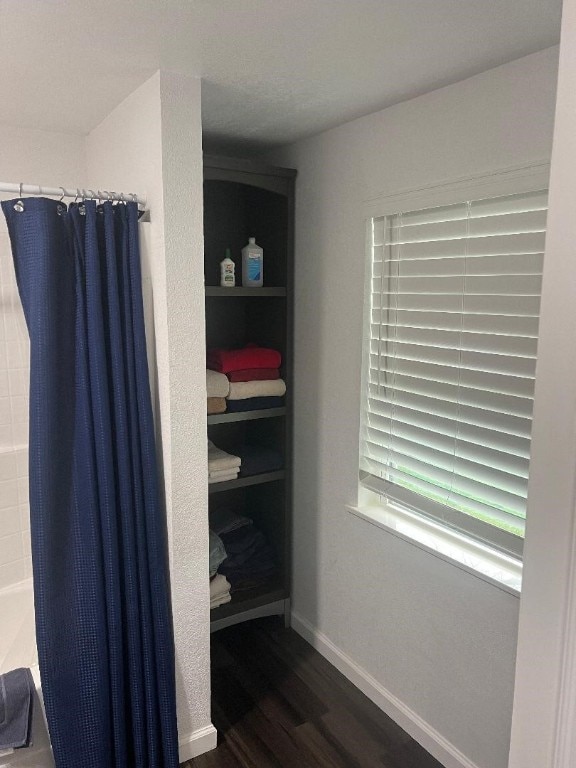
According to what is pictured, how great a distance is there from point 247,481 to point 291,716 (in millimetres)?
931

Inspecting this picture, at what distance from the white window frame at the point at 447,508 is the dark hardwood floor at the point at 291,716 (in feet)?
2.49

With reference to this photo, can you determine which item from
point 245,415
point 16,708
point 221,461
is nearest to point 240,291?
point 245,415

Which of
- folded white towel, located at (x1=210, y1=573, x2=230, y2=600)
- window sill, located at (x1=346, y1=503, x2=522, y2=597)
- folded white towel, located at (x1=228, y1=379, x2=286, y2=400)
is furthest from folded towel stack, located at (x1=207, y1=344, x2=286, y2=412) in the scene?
folded white towel, located at (x1=210, y1=573, x2=230, y2=600)

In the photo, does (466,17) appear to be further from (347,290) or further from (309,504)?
(309,504)

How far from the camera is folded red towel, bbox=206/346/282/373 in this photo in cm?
242

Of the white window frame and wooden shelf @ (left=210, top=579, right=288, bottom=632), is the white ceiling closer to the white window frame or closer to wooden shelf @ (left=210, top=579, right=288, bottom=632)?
the white window frame

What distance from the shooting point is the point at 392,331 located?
217 cm

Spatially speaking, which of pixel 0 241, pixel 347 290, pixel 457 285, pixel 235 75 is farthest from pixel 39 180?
pixel 457 285

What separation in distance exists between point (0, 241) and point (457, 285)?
5.00 feet

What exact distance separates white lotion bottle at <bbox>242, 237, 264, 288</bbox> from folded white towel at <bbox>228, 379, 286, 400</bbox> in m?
0.42

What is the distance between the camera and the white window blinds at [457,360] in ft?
5.61

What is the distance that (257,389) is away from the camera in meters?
2.46

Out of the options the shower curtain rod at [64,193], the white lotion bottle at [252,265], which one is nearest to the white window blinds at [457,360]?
the white lotion bottle at [252,265]

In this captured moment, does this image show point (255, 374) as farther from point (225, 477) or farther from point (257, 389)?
point (225, 477)
